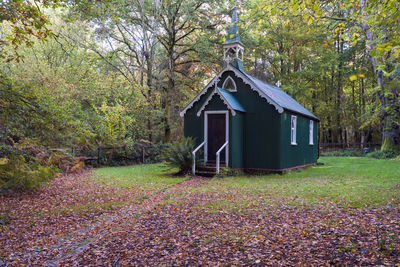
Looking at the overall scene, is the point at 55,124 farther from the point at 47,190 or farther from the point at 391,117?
the point at 391,117

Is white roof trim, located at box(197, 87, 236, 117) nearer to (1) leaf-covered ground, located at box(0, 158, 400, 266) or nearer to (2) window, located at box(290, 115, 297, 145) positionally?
(2) window, located at box(290, 115, 297, 145)

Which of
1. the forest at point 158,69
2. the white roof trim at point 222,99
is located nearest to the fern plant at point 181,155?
the white roof trim at point 222,99

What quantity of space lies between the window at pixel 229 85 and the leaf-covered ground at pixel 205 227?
7.38 meters

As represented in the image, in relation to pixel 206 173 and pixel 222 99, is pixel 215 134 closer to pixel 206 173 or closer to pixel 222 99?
pixel 222 99

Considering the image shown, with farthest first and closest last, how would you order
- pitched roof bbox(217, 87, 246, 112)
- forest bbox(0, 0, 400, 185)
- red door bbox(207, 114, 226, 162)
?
red door bbox(207, 114, 226, 162) < pitched roof bbox(217, 87, 246, 112) < forest bbox(0, 0, 400, 185)

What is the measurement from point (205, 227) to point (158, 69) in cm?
2334

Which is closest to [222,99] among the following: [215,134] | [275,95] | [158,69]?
[215,134]

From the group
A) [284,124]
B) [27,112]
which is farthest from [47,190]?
[284,124]

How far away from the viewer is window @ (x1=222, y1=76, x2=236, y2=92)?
15594mm

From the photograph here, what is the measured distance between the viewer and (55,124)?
7621 millimetres

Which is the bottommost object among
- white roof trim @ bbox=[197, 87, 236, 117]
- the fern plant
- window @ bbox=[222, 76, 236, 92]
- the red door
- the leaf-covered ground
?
the leaf-covered ground

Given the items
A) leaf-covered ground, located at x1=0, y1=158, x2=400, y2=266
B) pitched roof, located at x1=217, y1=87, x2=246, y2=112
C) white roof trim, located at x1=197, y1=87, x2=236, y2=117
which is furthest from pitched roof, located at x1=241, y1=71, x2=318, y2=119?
leaf-covered ground, located at x1=0, y1=158, x2=400, y2=266

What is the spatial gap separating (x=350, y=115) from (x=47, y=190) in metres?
33.0

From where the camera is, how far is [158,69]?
27.3m
